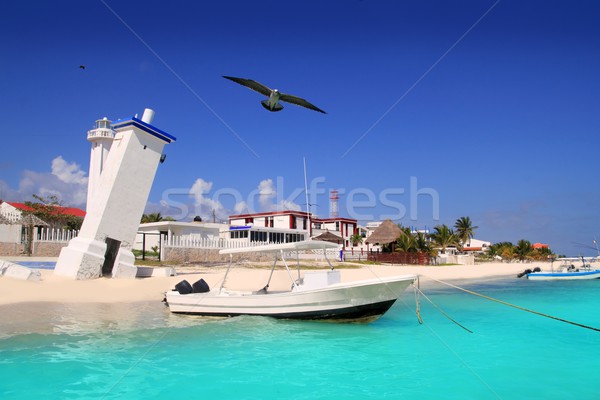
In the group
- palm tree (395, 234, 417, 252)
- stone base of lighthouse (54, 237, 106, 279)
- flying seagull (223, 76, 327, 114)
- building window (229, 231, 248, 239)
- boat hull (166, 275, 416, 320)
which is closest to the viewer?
boat hull (166, 275, 416, 320)

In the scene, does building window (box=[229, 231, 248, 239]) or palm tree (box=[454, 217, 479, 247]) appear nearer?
building window (box=[229, 231, 248, 239])

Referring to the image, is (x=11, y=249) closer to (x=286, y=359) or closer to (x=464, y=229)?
(x=286, y=359)

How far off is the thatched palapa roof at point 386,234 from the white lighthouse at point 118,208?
3085cm

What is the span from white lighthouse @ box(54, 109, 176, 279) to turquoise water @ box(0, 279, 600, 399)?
14.3 ft

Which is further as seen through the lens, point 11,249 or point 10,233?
point 10,233

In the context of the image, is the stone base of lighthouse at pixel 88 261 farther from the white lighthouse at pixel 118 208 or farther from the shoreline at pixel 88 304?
the shoreline at pixel 88 304

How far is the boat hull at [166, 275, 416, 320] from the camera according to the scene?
487 inches

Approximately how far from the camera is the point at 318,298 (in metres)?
12.6

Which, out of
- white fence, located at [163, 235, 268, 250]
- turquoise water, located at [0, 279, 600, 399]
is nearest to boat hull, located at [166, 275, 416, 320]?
turquoise water, located at [0, 279, 600, 399]

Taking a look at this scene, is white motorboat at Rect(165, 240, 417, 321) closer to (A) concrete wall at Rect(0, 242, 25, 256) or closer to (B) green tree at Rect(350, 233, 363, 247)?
(A) concrete wall at Rect(0, 242, 25, 256)

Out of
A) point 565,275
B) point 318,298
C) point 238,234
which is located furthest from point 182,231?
point 565,275

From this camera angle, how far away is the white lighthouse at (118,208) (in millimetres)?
18797

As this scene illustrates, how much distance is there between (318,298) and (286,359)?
3031 mm

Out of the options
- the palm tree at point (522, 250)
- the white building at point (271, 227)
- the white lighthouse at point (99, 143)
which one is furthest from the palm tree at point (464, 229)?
the white lighthouse at point (99, 143)
